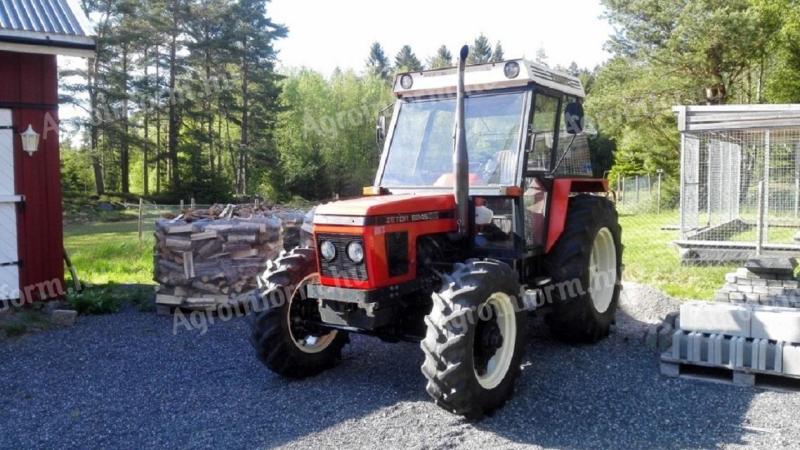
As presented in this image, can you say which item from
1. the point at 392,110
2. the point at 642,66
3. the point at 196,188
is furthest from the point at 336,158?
the point at 392,110

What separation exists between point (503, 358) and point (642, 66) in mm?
23025

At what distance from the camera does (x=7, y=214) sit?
816cm

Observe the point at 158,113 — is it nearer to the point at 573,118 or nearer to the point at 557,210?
the point at 557,210

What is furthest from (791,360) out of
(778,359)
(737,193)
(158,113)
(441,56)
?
(441,56)

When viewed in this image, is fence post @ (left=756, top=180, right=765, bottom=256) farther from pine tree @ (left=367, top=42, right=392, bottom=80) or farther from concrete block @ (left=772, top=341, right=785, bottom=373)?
pine tree @ (left=367, top=42, right=392, bottom=80)

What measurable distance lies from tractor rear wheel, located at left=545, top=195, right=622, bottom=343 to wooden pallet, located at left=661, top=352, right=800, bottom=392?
865 mm

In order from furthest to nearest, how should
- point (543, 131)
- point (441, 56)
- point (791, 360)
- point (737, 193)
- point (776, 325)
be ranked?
point (441, 56) < point (737, 193) < point (543, 131) < point (776, 325) < point (791, 360)

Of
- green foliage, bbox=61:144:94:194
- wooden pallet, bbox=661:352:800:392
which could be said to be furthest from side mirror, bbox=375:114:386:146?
green foliage, bbox=61:144:94:194

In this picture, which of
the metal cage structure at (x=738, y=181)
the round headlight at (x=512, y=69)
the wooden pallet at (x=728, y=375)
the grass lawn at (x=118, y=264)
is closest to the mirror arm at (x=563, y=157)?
the round headlight at (x=512, y=69)

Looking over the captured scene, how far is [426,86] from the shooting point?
6.00 metres

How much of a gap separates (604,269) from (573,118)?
6.59 feet

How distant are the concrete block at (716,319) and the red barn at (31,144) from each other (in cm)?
737

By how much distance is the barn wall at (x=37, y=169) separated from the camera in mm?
8211

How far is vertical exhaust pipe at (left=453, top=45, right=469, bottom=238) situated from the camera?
486 cm
